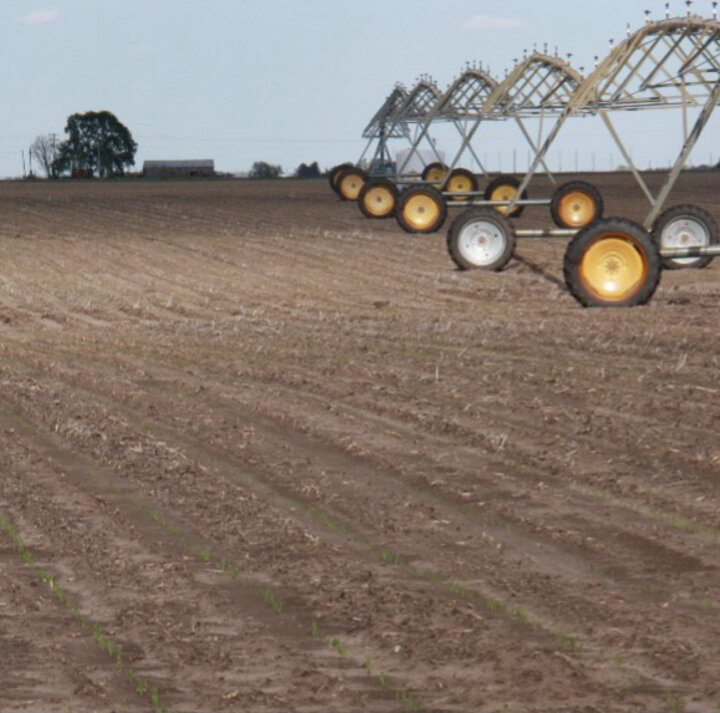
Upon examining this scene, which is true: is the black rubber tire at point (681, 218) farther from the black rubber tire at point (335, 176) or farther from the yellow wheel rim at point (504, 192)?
the black rubber tire at point (335, 176)

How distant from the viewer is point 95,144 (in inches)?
4264

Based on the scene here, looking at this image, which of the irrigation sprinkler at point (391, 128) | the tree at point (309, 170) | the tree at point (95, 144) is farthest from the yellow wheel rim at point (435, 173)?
the tree at point (95, 144)

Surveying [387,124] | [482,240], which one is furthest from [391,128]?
[482,240]

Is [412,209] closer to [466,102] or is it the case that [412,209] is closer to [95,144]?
[466,102]

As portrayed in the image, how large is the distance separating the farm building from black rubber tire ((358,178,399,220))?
218 ft

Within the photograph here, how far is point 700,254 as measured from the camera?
Result: 1424 cm

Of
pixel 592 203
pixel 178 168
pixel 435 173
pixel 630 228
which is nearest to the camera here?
pixel 630 228

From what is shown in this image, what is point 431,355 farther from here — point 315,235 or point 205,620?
point 315,235

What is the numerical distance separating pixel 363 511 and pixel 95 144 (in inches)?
4117

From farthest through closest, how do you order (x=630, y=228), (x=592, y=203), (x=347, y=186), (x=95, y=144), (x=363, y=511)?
(x=95, y=144), (x=347, y=186), (x=592, y=203), (x=630, y=228), (x=363, y=511)

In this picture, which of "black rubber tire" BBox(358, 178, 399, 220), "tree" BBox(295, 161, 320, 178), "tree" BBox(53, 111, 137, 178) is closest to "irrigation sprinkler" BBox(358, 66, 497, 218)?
"black rubber tire" BBox(358, 178, 399, 220)

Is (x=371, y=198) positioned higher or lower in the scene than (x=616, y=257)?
higher

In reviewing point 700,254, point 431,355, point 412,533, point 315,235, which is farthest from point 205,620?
point 315,235

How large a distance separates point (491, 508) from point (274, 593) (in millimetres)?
1480
